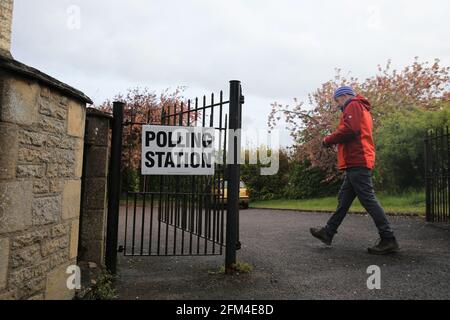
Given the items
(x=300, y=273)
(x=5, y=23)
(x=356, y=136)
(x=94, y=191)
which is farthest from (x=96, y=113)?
(x=356, y=136)

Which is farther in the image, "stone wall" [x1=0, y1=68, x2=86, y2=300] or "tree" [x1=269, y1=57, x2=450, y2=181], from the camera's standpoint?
"tree" [x1=269, y1=57, x2=450, y2=181]

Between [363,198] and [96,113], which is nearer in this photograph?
[96,113]

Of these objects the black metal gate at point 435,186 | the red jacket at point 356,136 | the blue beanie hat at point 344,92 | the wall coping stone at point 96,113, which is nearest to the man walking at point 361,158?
the red jacket at point 356,136

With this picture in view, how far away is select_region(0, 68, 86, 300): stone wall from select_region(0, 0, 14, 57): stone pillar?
3.39ft

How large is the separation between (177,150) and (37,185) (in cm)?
181

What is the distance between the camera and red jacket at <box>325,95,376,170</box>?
16.1 feet

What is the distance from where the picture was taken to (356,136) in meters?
4.93

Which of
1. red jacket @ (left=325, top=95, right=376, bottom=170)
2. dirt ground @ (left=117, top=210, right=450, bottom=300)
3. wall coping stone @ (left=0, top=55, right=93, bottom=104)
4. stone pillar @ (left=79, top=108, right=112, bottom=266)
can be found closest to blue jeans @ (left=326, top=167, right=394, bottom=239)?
red jacket @ (left=325, top=95, right=376, bottom=170)

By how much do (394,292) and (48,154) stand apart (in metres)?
2.95

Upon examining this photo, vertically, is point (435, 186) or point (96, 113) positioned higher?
point (96, 113)

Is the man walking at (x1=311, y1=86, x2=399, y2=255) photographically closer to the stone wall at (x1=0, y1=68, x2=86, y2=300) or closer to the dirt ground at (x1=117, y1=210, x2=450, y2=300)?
the dirt ground at (x1=117, y1=210, x2=450, y2=300)

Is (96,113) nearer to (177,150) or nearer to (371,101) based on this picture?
(177,150)
